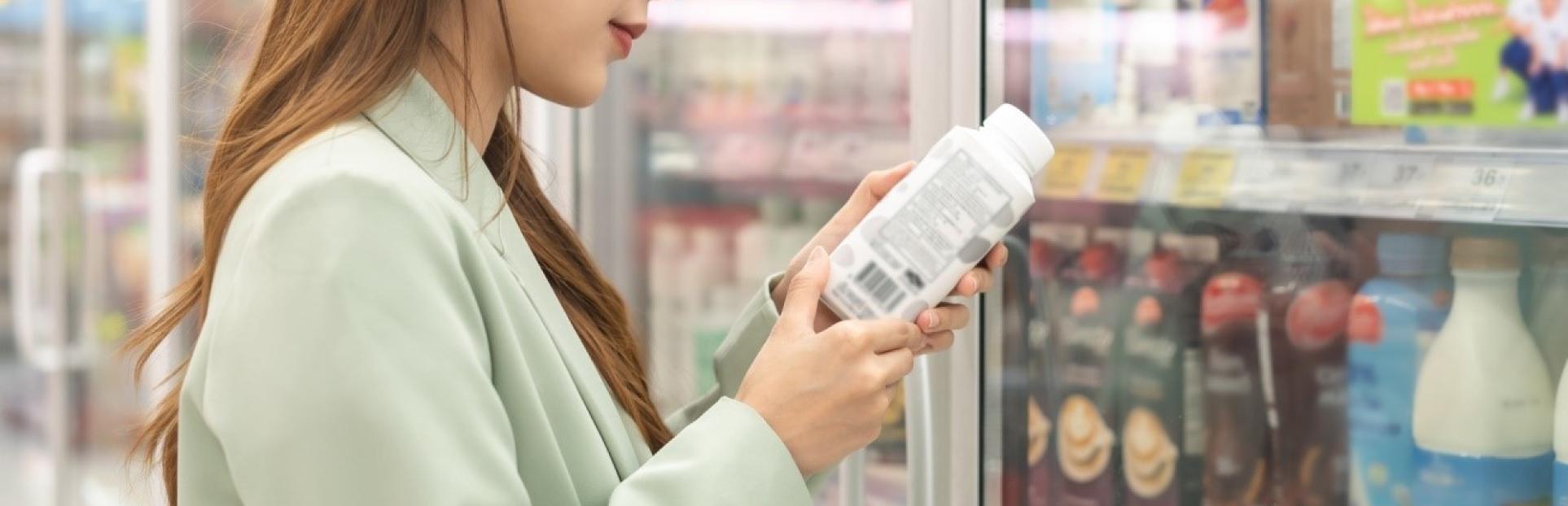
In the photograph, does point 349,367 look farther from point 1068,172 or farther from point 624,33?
point 1068,172

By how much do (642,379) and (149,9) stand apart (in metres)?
1.96

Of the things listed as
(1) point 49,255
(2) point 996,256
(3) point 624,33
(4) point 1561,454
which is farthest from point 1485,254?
(1) point 49,255

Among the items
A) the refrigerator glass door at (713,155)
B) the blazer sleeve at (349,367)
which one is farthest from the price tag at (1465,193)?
the refrigerator glass door at (713,155)

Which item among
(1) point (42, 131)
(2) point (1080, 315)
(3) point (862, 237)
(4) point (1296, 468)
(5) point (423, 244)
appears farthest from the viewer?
(1) point (42, 131)

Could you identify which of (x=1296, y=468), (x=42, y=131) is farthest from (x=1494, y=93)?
(x=42, y=131)

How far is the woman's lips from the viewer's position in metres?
1.00

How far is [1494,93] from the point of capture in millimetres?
1183

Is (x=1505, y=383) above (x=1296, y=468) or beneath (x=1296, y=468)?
above

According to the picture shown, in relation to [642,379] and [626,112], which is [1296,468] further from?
[626,112]

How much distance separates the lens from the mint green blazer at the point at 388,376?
79cm

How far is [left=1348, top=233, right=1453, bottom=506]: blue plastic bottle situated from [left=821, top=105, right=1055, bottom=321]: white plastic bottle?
0.45 m

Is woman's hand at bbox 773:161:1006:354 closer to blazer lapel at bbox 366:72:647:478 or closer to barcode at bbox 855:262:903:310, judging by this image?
barcode at bbox 855:262:903:310

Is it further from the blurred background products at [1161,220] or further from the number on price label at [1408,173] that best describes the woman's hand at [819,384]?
the number on price label at [1408,173]

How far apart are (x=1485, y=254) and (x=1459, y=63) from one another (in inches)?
6.3
